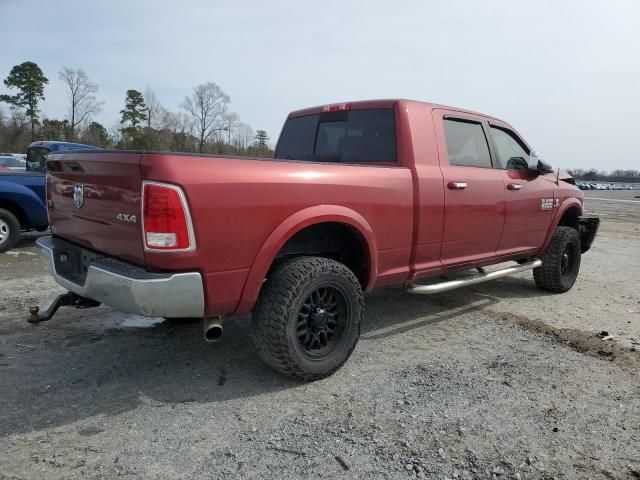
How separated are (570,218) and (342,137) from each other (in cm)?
354

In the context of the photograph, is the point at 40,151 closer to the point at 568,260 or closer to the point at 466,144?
the point at 466,144

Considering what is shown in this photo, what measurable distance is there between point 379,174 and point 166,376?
6.62ft

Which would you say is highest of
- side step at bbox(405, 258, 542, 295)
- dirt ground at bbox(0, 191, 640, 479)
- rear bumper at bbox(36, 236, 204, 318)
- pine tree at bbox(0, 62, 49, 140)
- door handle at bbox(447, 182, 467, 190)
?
pine tree at bbox(0, 62, 49, 140)

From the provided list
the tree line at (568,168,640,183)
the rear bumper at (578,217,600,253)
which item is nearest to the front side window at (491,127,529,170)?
the rear bumper at (578,217,600,253)

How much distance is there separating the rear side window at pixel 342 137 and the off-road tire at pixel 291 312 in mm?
1223

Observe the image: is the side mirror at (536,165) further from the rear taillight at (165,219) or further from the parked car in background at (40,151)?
the parked car in background at (40,151)

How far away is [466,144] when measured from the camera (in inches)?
176

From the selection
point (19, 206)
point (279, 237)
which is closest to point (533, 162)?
point (279, 237)

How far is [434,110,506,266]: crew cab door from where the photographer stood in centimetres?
407

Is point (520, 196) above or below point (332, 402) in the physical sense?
above

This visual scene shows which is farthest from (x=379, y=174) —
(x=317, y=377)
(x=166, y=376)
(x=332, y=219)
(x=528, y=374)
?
(x=166, y=376)

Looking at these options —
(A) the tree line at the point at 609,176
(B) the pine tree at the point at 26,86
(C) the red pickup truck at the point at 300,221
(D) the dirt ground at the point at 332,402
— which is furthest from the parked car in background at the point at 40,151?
(A) the tree line at the point at 609,176

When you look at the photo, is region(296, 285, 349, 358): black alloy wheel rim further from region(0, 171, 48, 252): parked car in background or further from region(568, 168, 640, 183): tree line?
region(568, 168, 640, 183): tree line

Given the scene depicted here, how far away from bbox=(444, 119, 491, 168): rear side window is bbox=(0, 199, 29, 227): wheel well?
21.5 feet
